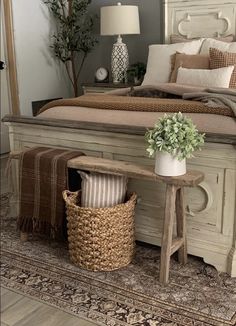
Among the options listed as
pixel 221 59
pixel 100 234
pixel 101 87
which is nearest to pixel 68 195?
pixel 100 234

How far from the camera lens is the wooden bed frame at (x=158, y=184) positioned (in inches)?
85.5

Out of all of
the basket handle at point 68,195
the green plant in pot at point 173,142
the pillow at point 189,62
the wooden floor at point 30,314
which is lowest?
the wooden floor at point 30,314

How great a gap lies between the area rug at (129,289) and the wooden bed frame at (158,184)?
0.15m

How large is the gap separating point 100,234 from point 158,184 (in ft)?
1.48

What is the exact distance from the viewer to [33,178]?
2.54 metres

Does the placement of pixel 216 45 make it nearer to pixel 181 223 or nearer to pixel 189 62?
pixel 189 62

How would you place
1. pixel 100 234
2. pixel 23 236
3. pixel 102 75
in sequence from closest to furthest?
Answer: pixel 100 234, pixel 23 236, pixel 102 75

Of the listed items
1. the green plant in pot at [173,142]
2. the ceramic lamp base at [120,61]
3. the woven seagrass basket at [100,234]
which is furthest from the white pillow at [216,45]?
the woven seagrass basket at [100,234]

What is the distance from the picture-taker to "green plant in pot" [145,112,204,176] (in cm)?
200

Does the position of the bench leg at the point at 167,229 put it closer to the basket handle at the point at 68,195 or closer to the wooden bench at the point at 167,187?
the wooden bench at the point at 167,187

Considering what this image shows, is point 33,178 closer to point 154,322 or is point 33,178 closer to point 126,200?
point 126,200

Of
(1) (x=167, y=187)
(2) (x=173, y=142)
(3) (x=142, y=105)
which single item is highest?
(3) (x=142, y=105)

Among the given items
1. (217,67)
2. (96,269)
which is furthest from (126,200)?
(217,67)

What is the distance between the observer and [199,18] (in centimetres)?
411
